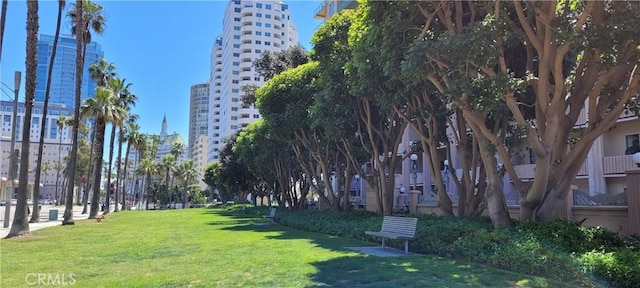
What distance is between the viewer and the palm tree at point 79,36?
25.9 meters

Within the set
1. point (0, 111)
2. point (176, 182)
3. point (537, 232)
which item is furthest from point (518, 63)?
point (176, 182)

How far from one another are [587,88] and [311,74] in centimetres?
1338

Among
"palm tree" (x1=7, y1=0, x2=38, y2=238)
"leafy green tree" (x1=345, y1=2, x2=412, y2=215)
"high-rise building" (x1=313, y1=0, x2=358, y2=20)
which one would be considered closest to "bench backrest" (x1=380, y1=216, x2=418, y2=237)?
"leafy green tree" (x1=345, y1=2, x2=412, y2=215)

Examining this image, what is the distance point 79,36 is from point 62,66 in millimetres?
9970

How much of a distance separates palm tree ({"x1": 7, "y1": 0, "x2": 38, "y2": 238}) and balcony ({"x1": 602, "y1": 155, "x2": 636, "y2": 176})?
88.0ft

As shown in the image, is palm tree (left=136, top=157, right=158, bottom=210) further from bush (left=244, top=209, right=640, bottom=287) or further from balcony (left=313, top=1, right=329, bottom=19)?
bush (left=244, top=209, right=640, bottom=287)

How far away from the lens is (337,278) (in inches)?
344

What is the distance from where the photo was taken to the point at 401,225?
13289 millimetres

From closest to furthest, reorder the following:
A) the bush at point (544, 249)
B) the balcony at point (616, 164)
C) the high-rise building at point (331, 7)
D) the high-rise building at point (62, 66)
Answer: the bush at point (544, 249)
the balcony at point (616, 164)
the high-rise building at point (62, 66)
the high-rise building at point (331, 7)

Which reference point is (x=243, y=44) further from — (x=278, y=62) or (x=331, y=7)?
(x=278, y=62)

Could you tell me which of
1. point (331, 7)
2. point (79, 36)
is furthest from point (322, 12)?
point (79, 36)

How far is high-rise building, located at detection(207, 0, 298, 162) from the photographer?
13088 centimetres

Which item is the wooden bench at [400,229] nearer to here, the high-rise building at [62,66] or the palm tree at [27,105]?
the palm tree at [27,105]

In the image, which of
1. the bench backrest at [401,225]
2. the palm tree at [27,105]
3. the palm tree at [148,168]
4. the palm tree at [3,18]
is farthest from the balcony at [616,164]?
the palm tree at [148,168]
